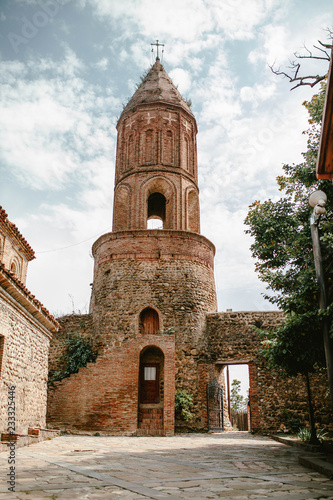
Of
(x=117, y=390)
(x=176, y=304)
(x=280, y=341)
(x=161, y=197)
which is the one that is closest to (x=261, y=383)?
(x=176, y=304)

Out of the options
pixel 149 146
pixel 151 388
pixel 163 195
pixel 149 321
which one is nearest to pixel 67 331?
pixel 149 321

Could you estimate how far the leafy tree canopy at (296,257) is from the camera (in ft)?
28.0

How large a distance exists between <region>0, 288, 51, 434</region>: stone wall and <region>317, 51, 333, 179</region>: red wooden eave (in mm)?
6723

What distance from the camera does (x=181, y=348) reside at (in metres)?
17.5

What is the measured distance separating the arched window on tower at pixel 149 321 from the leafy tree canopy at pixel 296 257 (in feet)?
25.3

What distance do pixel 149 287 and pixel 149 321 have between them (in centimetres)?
146

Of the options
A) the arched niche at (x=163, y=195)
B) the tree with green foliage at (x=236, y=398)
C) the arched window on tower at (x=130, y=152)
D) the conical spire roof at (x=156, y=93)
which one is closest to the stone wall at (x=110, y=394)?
the arched niche at (x=163, y=195)

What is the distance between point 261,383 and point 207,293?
454 cm

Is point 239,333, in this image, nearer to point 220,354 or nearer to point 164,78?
point 220,354

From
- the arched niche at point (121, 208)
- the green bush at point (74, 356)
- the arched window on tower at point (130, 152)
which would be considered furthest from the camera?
the arched window on tower at point (130, 152)

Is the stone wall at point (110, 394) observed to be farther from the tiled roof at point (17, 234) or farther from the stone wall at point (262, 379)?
the tiled roof at point (17, 234)

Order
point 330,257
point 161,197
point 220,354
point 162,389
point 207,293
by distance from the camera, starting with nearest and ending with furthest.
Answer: point 330,257 < point 162,389 < point 220,354 < point 207,293 < point 161,197

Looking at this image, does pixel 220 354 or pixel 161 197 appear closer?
pixel 220 354

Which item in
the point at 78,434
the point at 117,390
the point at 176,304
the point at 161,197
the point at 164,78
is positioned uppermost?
the point at 164,78
